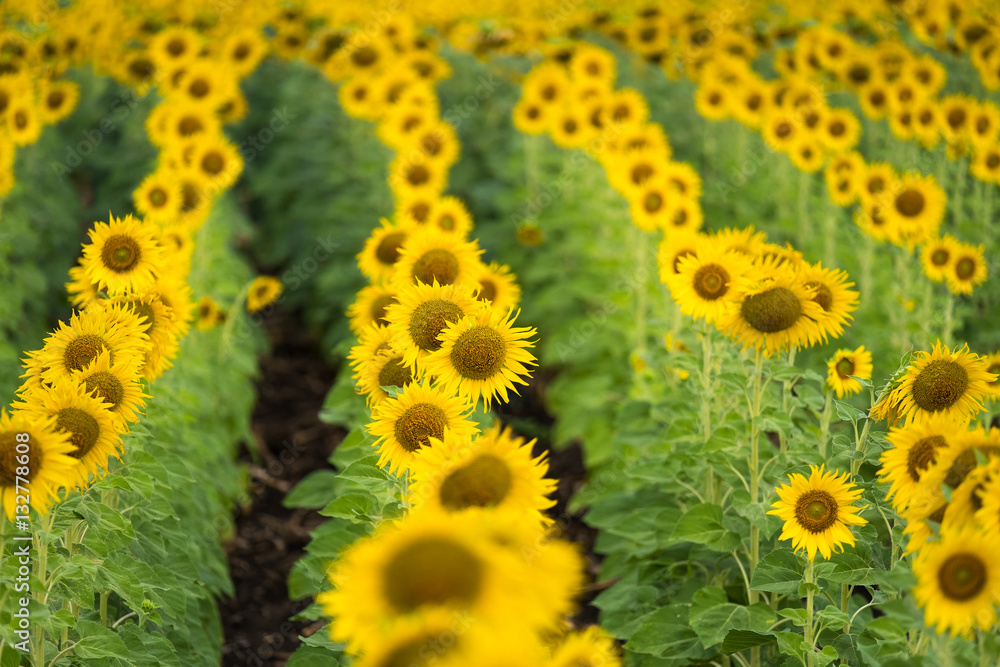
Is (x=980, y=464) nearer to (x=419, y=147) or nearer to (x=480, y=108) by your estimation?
(x=419, y=147)

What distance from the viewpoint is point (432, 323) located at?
2.88m

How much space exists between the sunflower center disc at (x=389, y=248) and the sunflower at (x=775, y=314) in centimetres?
Result: 152

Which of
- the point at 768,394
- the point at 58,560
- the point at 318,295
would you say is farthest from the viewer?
the point at 318,295

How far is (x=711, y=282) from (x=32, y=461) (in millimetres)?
2419

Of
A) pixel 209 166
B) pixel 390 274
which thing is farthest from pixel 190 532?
pixel 209 166

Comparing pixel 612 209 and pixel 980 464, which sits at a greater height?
pixel 980 464

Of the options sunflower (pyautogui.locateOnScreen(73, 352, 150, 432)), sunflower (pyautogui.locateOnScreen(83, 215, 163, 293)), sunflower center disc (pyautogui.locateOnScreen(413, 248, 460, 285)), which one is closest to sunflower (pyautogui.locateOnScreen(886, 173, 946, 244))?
sunflower center disc (pyautogui.locateOnScreen(413, 248, 460, 285))

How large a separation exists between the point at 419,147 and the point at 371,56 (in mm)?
2513

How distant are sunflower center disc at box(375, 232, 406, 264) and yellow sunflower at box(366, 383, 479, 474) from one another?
4.59 ft

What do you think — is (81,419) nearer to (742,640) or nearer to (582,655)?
(582,655)

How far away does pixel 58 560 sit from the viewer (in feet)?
9.05

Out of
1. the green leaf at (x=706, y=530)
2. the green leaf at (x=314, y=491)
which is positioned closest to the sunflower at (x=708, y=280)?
the green leaf at (x=706, y=530)

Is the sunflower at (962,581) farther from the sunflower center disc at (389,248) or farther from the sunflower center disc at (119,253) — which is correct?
the sunflower center disc at (119,253)

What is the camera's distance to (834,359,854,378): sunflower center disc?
3.24 metres
